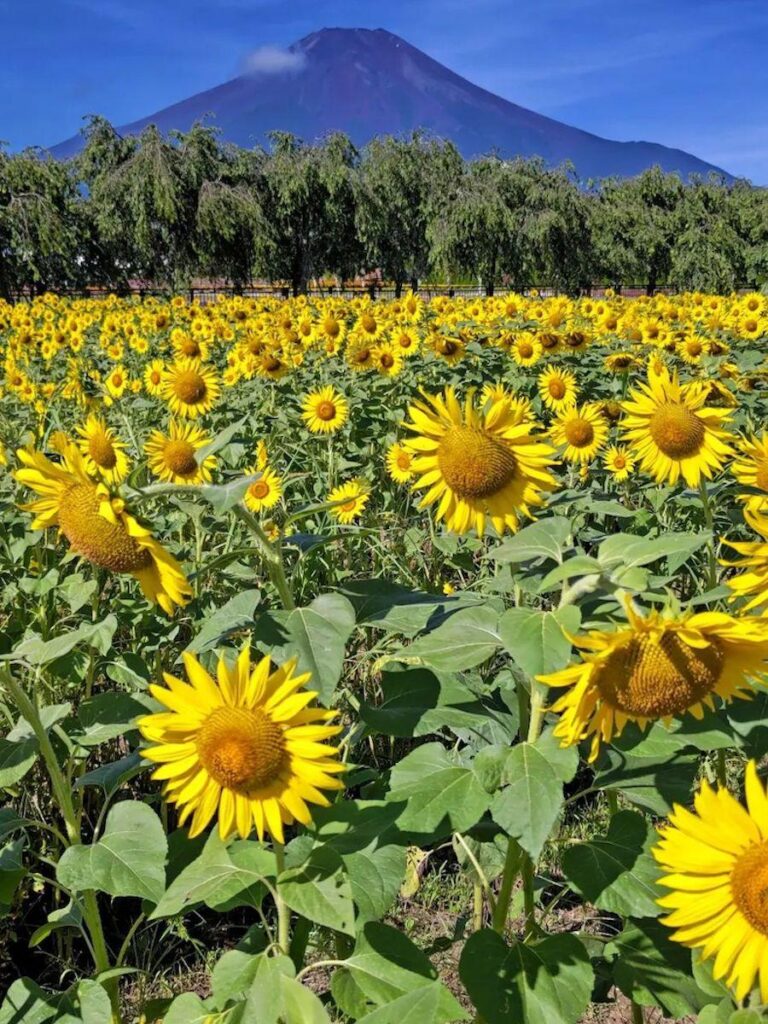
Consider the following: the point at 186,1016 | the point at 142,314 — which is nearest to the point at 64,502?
the point at 186,1016

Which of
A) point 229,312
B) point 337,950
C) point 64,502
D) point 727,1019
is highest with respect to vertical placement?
point 229,312

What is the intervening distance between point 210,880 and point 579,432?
2.75 m

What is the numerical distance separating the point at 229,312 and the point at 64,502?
26.1ft

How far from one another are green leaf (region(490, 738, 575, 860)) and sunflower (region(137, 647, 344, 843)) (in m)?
0.22

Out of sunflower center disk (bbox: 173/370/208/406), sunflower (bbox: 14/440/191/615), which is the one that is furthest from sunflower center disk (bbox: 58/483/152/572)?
sunflower center disk (bbox: 173/370/208/406)

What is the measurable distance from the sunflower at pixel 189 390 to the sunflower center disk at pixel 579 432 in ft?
5.99

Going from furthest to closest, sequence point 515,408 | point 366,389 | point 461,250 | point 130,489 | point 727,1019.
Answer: point 461,250 < point 366,389 < point 515,408 < point 130,489 < point 727,1019

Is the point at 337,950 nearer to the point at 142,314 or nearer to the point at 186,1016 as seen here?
the point at 186,1016

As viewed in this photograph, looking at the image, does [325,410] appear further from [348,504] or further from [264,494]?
[264,494]

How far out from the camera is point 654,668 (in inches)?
42.1

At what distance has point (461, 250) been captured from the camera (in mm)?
25266

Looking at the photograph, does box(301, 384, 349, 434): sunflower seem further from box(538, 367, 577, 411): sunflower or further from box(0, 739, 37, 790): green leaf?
box(0, 739, 37, 790): green leaf

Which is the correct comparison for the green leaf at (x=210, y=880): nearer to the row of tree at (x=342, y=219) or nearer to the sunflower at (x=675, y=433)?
the sunflower at (x=675, y=433)

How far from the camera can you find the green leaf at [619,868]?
47.6 inches
